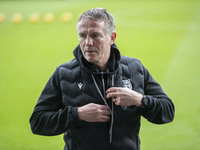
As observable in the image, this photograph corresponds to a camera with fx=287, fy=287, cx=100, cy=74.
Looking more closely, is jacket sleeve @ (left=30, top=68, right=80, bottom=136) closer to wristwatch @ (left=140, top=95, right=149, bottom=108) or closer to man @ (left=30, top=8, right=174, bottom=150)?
man @ (left=30, top=8, right=174, bottom=150)

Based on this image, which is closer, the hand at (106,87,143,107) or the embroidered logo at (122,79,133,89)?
the hand at (106,87,143,107)

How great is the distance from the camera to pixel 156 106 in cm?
188

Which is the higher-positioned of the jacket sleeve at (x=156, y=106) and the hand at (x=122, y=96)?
the hand at (x=122, y=96)

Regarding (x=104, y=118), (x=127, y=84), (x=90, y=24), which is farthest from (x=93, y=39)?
(x=104, y=118)

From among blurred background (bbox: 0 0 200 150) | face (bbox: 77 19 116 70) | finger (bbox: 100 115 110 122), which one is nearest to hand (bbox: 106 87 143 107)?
finger (bbox: 100 115 110 122)

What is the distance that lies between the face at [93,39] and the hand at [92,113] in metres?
0.30

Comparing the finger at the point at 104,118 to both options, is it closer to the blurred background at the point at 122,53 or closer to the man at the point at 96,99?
the man at the point at 96,99

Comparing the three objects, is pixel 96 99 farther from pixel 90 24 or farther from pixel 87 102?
pixel 90 24

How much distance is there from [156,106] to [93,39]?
0.60m

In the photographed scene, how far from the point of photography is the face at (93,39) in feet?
5.86

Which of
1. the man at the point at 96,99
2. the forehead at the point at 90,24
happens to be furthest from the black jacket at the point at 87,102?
the forehead at the point at 90,24

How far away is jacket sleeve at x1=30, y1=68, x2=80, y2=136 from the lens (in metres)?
1.80

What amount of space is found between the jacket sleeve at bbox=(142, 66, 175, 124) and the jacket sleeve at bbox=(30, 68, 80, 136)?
20.3 inches
